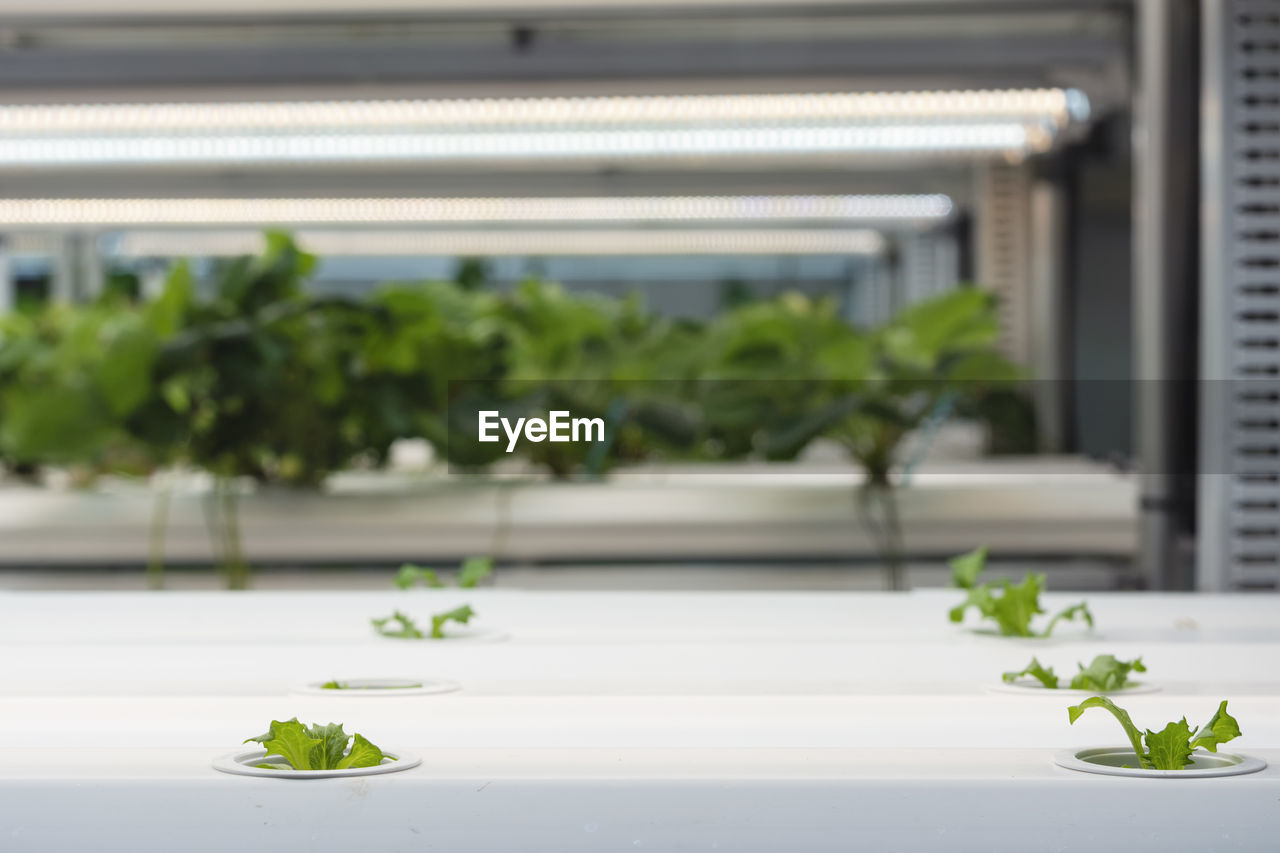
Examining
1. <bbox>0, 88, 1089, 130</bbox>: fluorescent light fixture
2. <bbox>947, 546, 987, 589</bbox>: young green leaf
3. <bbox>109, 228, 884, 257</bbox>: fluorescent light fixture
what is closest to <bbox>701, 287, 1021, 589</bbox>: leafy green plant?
<bbox>0, 88, 1089, 130</bbox>: fluorescent light fixture

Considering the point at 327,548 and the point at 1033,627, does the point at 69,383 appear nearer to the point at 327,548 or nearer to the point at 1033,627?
the point at 327,548

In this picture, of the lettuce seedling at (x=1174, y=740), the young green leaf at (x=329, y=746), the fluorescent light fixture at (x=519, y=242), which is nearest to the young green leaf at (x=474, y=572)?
the young green leaf at (x=329, y=746)

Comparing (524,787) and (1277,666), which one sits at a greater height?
(524,787)

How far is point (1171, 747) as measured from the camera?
746 mm

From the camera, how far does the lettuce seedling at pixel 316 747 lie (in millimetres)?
740

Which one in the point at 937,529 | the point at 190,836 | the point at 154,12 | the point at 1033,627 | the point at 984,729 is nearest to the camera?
the point at 190,836

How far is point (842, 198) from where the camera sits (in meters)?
4.31

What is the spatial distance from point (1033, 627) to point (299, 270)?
183 centimetres

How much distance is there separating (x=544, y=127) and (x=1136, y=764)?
2.32 meters

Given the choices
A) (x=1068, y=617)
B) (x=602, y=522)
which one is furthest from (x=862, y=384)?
(x=1068, y=617)

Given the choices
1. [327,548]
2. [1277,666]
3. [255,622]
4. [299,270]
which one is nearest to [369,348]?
[299,270]

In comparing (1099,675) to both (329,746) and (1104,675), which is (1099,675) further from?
(329,746)

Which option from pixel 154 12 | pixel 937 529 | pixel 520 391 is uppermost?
pixel 154 12

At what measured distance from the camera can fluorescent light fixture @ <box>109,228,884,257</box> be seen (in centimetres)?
507
